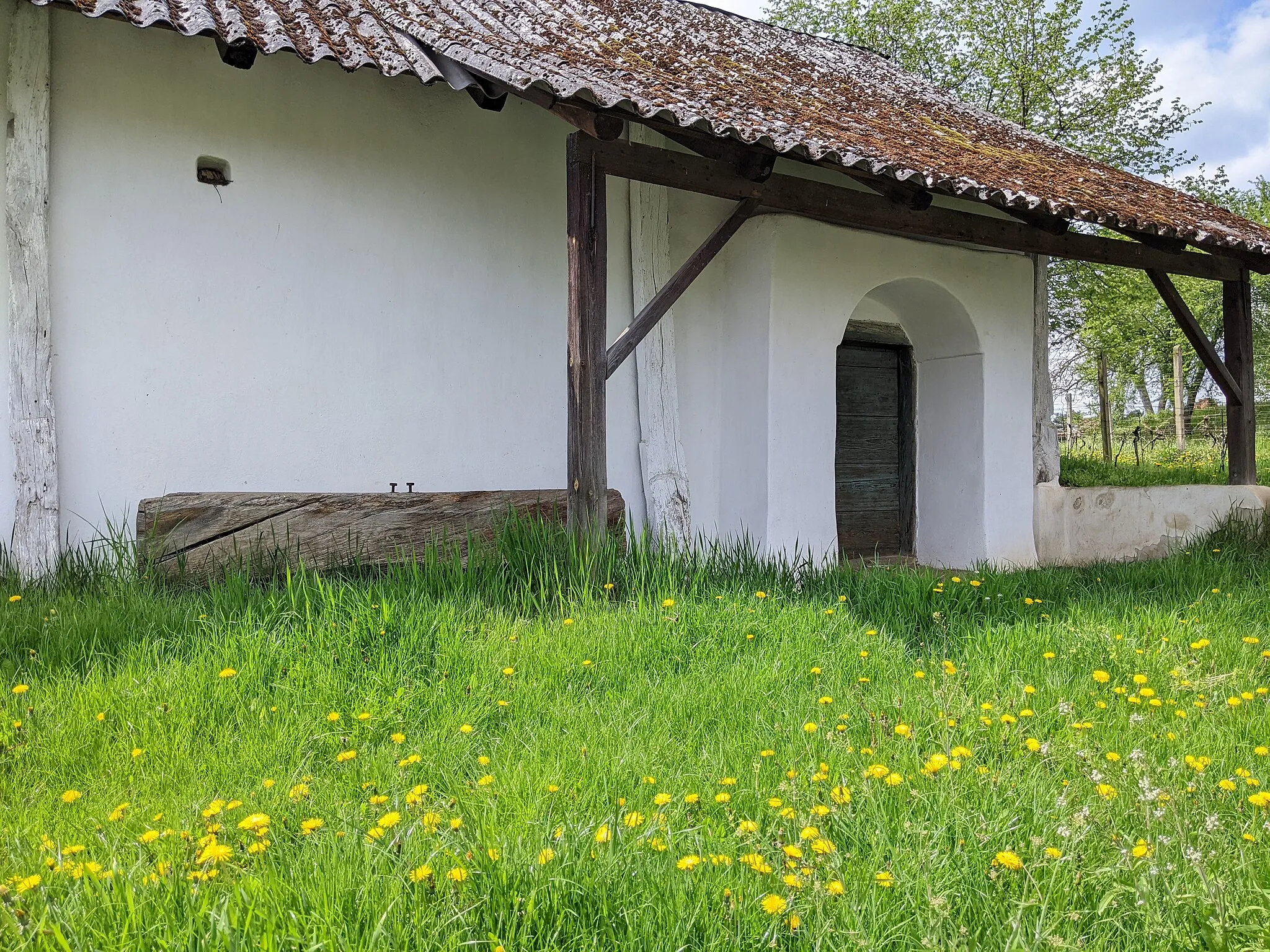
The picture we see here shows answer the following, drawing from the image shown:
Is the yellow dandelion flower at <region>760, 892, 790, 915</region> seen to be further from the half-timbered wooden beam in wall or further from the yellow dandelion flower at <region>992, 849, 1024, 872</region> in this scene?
the half-timbered wooden beam in wall

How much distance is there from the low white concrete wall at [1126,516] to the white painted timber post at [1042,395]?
0.66 ft

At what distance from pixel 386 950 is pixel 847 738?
1.52 metres

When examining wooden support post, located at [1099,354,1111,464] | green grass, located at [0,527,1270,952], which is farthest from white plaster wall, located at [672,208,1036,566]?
wooden support post, located at [1099,354,1111,464]

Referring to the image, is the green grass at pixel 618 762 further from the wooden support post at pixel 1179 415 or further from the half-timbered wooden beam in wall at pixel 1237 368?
the wooden support post at pixel 1179 415

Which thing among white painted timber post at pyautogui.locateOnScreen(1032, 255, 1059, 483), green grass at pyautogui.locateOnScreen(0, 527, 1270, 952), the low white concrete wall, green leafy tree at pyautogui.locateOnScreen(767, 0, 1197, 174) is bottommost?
green grass at pyautogui.locateOnScreen(0, 527, 1270, 952)

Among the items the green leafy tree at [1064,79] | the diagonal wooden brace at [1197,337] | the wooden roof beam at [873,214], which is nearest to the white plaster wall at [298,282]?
the wooden roof beam at [873,214]

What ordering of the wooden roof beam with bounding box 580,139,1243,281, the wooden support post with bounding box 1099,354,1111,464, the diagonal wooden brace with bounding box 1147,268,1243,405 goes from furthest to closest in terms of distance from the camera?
the wooden support post with bounding box 1099,354,1111,464
the diagonal wooden brace with bounding box 1147,268,1243,405
the wooden roof beam with bounding box 580,139,1243,281

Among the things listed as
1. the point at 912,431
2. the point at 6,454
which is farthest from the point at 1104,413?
the point at 6,454

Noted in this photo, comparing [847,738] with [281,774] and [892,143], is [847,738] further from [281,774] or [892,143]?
[892,143]

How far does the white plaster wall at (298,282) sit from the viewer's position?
15.0ft

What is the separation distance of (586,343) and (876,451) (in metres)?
4.21

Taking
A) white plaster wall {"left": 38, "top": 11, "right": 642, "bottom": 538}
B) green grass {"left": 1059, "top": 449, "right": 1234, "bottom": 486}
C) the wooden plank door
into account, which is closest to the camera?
white plaster wall {"left": 38, "top": 11, "right": 642, "bottom": 538}

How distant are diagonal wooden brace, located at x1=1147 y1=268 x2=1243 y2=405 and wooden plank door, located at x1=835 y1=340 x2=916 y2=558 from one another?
2.07 metres

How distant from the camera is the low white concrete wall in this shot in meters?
7.58
